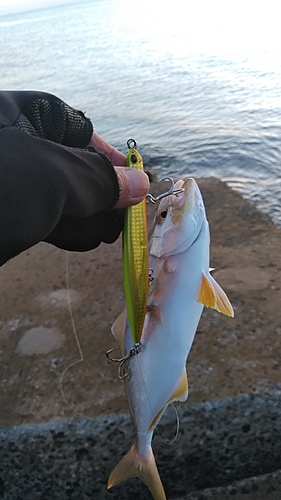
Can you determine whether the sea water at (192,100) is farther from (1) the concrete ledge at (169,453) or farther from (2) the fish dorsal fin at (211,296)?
(2) the fish dorsal fin at (211,296)

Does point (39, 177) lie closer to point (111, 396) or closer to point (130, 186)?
point (130, 186)

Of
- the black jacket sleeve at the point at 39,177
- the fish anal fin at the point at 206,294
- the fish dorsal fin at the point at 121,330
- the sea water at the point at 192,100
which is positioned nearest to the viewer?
the black jacket sleeve at the point at 39,177

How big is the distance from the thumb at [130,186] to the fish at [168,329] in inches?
8.7

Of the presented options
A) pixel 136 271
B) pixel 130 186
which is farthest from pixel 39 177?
pixel 136 271

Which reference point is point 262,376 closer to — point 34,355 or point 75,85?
point 34,355

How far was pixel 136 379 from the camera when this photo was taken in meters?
2.16

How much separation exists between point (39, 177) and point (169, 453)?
1.73 m

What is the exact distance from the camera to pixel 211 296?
2.07 metres

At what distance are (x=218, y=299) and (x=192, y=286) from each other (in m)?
0.13

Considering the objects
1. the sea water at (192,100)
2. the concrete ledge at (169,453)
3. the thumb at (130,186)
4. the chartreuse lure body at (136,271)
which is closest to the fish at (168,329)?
the chartreuse lure body at (136,271)

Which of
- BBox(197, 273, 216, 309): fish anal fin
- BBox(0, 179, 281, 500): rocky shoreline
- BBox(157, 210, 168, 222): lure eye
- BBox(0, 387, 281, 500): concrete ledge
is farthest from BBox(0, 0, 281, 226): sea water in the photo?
BBox(197, 273, 216, 309): fish anal fin

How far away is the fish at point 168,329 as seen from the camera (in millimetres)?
2119

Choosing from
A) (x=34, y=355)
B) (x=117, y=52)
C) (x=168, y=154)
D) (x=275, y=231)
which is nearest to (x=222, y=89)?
(x=168, y=154)

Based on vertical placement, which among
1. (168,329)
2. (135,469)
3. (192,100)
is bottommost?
(192,100)
